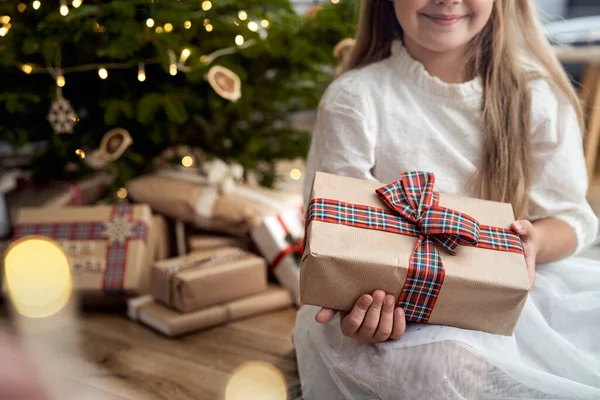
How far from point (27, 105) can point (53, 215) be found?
328 millimetres

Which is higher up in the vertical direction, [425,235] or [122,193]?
[425,235]

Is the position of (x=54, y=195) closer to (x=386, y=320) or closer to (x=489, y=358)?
(x=386, y=320)

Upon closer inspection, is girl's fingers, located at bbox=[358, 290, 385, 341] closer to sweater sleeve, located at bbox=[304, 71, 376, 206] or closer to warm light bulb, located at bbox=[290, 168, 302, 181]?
sweater sleeve, located at bbox=[304, 71, 376, 206]

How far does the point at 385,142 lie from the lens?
41.7 inches

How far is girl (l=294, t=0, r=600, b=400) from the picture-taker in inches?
38.6

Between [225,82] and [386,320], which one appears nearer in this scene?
[386,320]

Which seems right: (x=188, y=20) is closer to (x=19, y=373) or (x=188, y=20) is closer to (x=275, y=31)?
(x=275, y=31)

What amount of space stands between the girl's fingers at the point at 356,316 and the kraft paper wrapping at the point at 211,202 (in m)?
0.79

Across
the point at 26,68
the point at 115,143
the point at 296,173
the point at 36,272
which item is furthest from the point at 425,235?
the point at 296,173

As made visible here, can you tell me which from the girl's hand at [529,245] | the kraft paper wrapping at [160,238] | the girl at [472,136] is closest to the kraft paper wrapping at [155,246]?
the kraft paper wrapping at [160,238]

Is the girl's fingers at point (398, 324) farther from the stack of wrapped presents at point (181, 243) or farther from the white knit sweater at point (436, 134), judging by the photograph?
the stack of wrapped presents at point (181, 243)

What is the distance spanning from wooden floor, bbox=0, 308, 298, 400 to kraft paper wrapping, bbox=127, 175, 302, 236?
0.30 m

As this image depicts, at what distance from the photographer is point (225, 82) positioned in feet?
5.32

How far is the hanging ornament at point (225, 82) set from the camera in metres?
1.59
